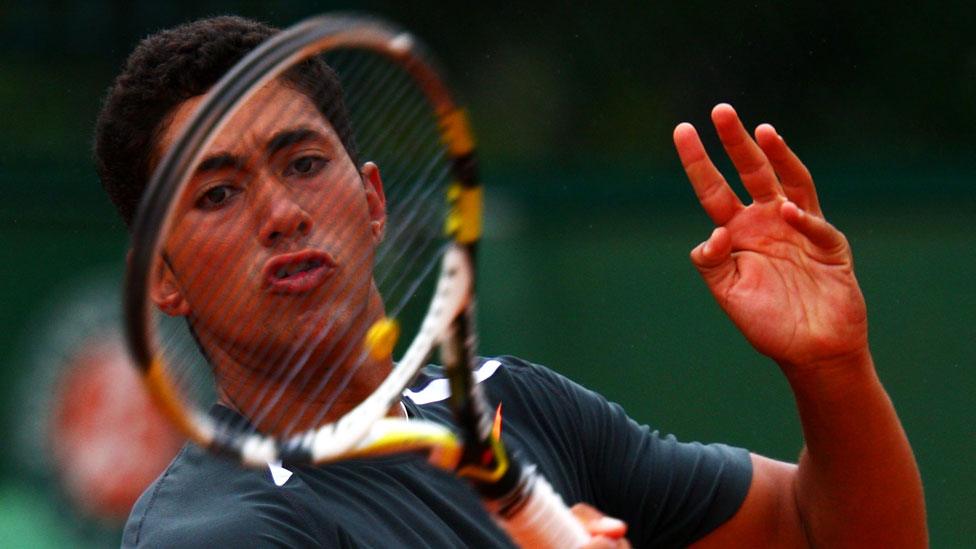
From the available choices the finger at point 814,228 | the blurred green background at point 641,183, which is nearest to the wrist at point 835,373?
the finger at point 814,228

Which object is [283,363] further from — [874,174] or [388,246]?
[874,174]

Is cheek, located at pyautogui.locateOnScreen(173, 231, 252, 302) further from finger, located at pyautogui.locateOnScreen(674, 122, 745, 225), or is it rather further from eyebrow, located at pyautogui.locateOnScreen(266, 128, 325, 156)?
finger, located at pyautogui.locateOnScreen(674, 122, 745, 225)

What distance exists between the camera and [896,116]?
5488mm

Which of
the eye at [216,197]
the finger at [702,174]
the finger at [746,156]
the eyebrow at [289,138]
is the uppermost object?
the finger at [746,156]

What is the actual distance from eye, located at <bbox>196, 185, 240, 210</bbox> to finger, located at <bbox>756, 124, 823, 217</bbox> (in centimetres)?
86

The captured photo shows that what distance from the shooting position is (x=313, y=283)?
233cm

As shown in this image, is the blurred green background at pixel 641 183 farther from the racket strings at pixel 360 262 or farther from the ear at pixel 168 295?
the ear at pixel 168 295

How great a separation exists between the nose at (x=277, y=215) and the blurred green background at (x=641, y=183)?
3.00m

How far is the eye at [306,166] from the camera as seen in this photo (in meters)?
2.32

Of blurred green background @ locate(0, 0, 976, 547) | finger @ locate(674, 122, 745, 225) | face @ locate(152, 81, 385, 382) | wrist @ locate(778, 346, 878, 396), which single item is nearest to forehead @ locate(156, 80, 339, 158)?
face @ locate(152, 81, 385, 382)

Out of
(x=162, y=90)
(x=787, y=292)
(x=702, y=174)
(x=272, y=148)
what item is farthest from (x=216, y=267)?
(x=787, y=292)

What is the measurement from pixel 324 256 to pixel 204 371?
0.84 feet

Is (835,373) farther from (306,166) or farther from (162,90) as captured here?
(162,90)

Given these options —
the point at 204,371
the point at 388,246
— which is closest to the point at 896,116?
the point at 388,246
